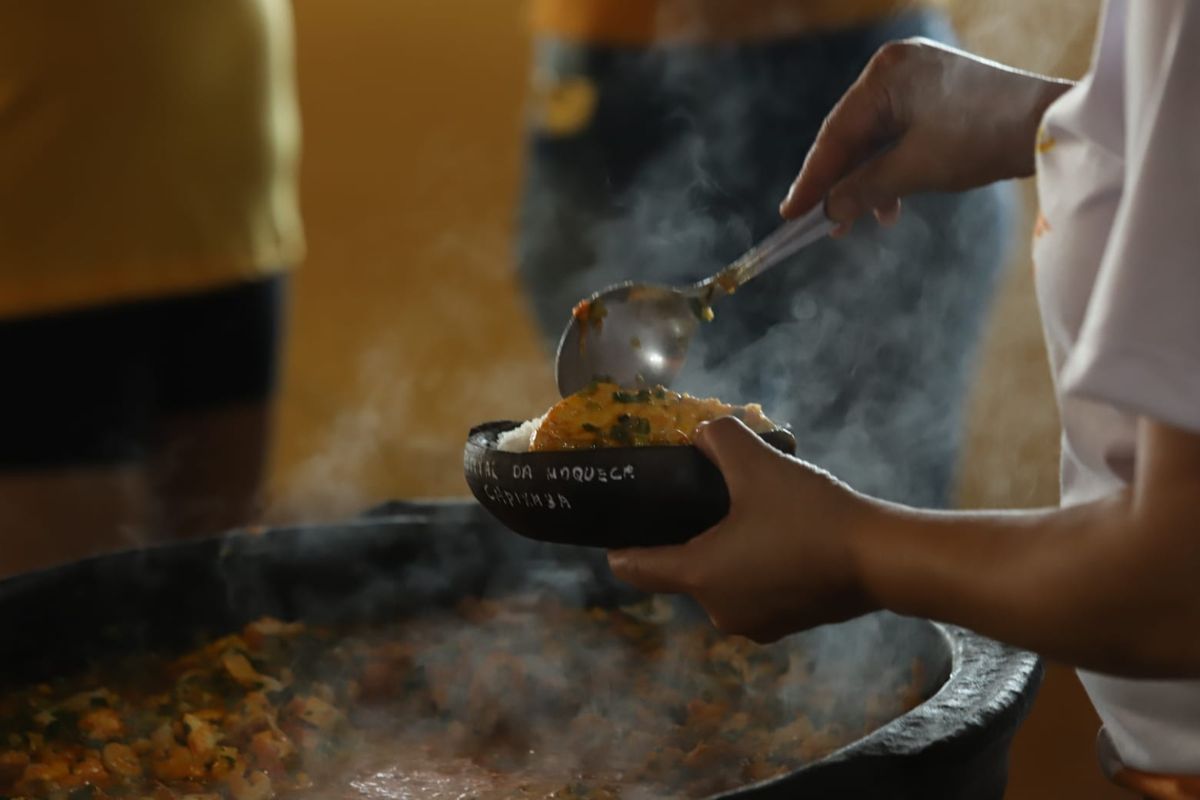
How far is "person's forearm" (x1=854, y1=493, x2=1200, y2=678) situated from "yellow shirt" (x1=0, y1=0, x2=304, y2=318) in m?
1.67

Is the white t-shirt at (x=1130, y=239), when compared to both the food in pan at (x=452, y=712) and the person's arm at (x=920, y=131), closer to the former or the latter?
the person's arm at (x=920, y=131)

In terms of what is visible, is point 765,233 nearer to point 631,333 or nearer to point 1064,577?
point 631,333

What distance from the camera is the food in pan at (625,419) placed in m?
1.29

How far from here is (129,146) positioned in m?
2.38

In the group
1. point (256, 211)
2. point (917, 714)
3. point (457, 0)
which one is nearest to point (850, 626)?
point (917, 714)

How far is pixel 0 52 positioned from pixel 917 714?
71.7 inches

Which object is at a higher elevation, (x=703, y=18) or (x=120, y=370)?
(x=703, y=18)

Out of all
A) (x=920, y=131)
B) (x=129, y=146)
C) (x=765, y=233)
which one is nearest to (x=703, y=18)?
(x=765, y=233)

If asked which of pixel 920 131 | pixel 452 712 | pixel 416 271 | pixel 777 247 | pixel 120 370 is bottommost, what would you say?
pixel 452 712

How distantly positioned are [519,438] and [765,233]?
4.66ft

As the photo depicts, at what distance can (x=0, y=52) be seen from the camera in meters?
2.28

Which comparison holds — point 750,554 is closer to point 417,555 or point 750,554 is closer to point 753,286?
point 417,555

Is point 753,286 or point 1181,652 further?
point 753,286

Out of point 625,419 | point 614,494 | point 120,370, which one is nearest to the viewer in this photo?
point 614,494
